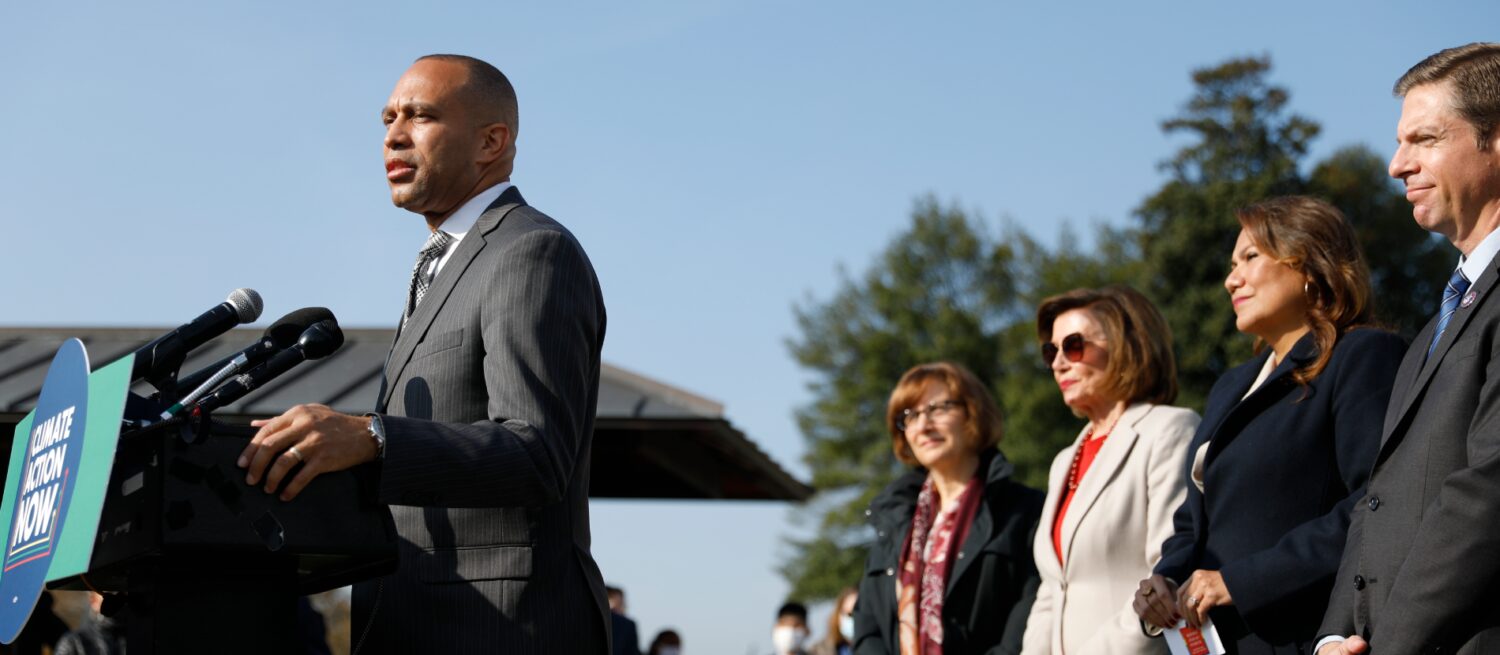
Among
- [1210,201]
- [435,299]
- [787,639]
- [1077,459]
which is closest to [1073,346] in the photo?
[1077,459]

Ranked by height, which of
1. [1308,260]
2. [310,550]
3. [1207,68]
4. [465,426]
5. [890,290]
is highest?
[1207,68]

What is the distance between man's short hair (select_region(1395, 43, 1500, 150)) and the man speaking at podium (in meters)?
2.02

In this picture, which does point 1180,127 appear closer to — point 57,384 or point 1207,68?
point 1207,68

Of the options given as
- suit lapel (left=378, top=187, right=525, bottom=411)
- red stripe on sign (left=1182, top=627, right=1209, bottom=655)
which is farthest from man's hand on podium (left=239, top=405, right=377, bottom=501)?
red stripe on sign (left=1182, top=627, right=1209, bottom=655)

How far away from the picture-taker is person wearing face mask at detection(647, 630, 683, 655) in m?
16.6

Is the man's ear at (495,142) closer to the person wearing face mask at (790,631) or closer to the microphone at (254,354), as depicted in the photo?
the microphone at (254,354)

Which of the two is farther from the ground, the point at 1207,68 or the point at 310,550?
the point at 1207,68

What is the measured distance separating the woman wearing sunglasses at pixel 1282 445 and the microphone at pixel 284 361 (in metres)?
2.54

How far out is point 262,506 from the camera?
9.22 ft

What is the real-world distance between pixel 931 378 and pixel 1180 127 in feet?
136

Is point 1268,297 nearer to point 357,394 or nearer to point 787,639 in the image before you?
point 357,394

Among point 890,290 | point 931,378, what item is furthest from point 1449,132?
point 890,290

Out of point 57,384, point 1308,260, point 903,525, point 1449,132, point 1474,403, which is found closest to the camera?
point 57,384

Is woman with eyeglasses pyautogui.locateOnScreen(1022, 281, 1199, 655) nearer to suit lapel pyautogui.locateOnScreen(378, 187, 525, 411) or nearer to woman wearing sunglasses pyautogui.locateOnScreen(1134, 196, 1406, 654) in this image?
woman wearing sunglasses pyautogui.locateOnScreen(1134, 196, 1406, 654)
